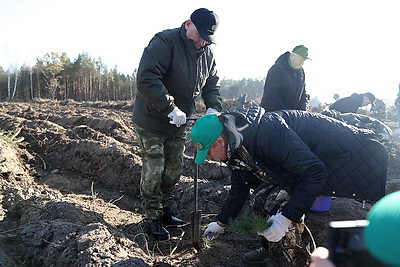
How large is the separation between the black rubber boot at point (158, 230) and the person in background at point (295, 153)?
1.12 meters

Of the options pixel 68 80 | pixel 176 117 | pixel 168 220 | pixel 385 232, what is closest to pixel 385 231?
pixel 385 232

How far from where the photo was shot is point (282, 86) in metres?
4.01

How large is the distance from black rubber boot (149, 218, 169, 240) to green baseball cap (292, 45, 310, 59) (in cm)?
234

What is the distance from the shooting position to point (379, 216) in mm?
773

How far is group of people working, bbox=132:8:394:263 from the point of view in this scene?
214cm

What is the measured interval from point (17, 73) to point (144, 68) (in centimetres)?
4378

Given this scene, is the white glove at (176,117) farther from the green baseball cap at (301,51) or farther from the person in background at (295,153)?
the green baseball cap at (301,51)

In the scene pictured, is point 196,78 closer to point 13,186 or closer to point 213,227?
point 213,227

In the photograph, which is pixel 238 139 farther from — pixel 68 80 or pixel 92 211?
pixel 68 80

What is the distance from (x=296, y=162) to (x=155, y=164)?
1457mm

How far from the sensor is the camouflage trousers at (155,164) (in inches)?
125

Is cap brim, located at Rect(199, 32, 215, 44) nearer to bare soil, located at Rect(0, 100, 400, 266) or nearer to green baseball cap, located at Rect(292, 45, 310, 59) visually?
bare soil, located at Rect(0, 100, 400, 266)

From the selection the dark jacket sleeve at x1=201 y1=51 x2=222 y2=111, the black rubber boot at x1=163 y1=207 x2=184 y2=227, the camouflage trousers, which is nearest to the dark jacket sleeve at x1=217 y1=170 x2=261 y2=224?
the camouflage trousers

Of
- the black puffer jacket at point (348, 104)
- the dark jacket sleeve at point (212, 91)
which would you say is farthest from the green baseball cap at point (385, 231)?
the black puffer jacket at point (348, 104)
